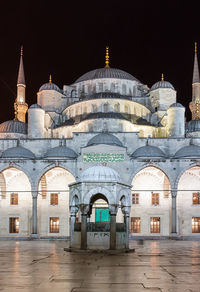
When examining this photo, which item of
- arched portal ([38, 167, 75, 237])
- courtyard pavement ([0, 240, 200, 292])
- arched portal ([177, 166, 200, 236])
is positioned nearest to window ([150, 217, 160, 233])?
arched portal ([177, 166, 200, 236])

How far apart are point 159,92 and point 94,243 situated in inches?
1010

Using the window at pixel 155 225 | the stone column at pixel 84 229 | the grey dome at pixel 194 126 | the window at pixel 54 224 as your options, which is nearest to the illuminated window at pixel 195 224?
the window at pixel 155 225

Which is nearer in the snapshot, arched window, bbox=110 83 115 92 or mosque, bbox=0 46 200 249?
mosque, bbox=0 46 200 249

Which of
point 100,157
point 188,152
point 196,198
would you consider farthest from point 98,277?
point 196,198

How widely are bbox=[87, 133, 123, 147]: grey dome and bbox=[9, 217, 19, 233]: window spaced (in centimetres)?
764

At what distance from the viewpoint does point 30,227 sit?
30844 mm

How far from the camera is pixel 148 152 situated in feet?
96.8

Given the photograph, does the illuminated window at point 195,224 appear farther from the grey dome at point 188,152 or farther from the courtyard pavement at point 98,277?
the courtyard pavement at point 98,277

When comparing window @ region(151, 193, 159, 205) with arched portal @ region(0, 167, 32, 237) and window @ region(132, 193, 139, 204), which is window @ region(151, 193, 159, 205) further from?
arched portal @ region(0, 167, 32, 237)

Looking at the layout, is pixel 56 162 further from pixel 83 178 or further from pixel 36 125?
pixel 83 178

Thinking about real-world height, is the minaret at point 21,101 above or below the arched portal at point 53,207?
above

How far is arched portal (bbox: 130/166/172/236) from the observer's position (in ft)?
100

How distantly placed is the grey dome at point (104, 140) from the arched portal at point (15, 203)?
573 cm

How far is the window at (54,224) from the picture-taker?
31.0 meters
